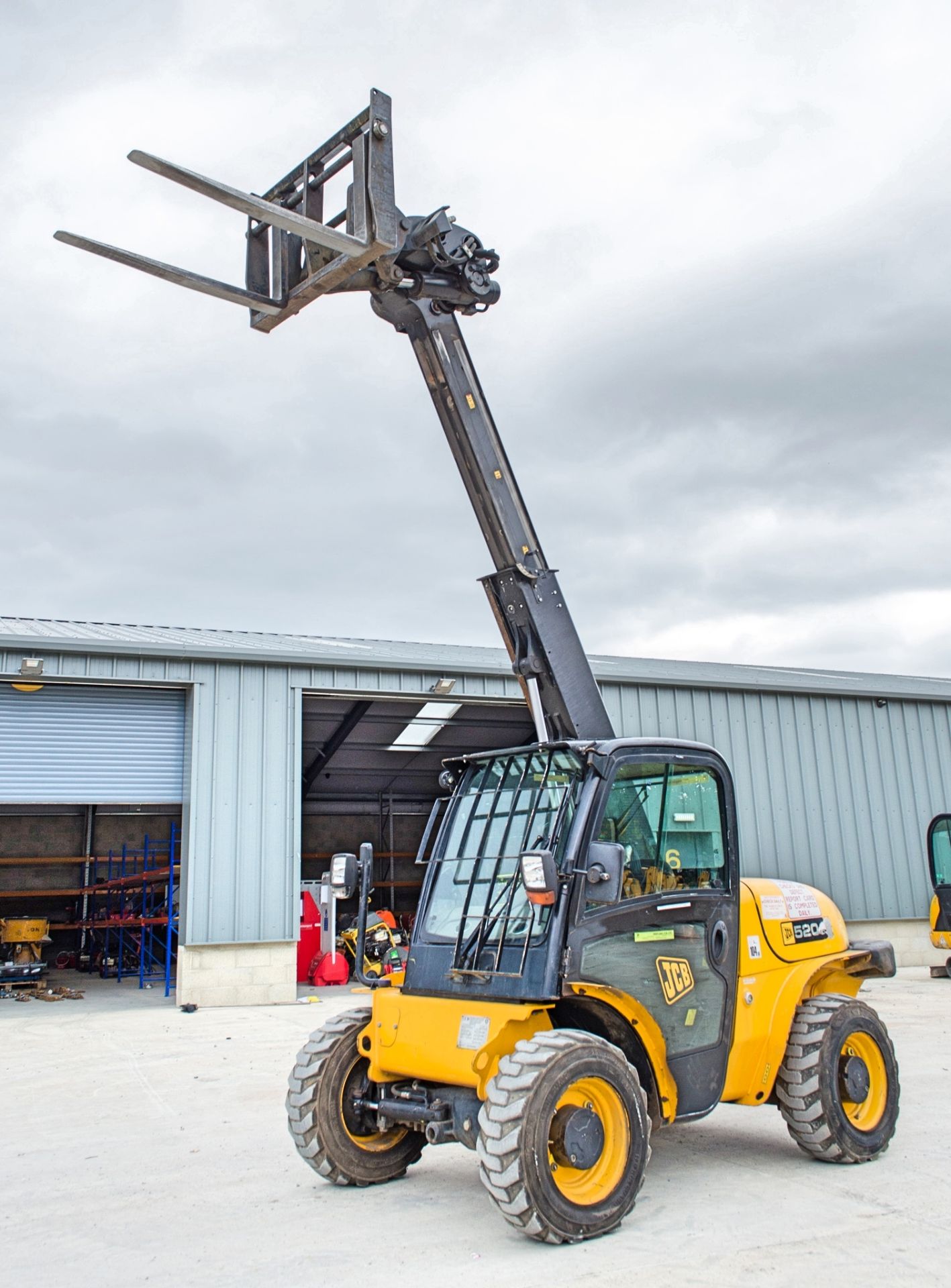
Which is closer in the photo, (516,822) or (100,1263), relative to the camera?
(100,1263)

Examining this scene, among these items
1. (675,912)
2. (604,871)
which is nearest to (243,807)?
(675,912)

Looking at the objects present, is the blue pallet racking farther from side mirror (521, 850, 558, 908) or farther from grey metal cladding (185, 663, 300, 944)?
side mirror (521, 850, 558, 908)

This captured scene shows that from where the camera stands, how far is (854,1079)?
611cm

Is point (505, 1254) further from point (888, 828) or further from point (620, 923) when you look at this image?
point (888, 828)

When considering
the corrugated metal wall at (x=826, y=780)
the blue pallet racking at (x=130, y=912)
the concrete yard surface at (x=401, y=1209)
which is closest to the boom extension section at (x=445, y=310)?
the concrete yard surface at (x=401, y=1209)

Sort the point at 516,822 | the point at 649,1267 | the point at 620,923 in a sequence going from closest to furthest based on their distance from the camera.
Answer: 1. the point at 649,1267
2. the point at 620,923
3. the point at 516,822

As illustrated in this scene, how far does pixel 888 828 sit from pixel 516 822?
15239 mm

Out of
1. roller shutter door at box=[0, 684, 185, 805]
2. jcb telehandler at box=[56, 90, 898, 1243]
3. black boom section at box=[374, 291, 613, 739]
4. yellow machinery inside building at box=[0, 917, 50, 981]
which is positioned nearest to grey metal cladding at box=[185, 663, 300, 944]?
roller shutter door at box=[0, 684, 185, 805]

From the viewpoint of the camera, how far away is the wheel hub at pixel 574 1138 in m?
4.73

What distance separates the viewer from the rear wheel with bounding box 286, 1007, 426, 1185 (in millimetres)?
5664

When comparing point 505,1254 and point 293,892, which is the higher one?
point 293,892

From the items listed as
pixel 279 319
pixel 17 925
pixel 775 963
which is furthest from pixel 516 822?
pixel 17 925

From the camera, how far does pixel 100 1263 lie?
15.5ft

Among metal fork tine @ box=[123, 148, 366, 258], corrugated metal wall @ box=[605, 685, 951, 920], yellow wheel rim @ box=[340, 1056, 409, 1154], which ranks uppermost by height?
metal fork tine @ box=[123, 148, 366, 258]
